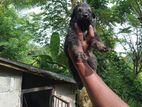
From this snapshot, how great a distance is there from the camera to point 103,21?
49.8 ft

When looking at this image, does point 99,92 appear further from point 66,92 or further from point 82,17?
point 66,92

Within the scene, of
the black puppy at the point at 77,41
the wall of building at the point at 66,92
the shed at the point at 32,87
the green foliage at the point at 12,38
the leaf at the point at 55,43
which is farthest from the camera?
the green foliage at the point at 12,38

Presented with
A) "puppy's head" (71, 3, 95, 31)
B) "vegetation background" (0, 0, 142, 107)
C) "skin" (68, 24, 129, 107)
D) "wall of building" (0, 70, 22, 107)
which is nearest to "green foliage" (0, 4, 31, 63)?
"vegetation background" (0, 0, 142, 107)

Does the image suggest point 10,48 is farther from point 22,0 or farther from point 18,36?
point 22,0

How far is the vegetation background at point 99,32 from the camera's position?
1455 cm

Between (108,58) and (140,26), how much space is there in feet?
10.8

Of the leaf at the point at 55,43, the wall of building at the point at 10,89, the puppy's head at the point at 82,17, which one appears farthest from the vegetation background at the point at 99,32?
the puppy's head at the point at 82,17

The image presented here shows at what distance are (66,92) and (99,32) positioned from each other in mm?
3188

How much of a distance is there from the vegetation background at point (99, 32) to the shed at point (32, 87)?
64.4 inches

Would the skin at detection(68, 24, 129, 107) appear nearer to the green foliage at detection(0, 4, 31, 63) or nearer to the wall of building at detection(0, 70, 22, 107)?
the wall of building at detection(0, 70, 22, 107)

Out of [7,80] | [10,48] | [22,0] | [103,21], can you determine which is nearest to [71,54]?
[7,80]

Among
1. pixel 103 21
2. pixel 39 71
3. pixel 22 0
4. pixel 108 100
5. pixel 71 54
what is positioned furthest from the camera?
pixel 22 0

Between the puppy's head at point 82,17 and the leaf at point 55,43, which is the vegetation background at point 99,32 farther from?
the puppy's head at point 82,17

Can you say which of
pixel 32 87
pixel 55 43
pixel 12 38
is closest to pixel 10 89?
pixel 32 87
